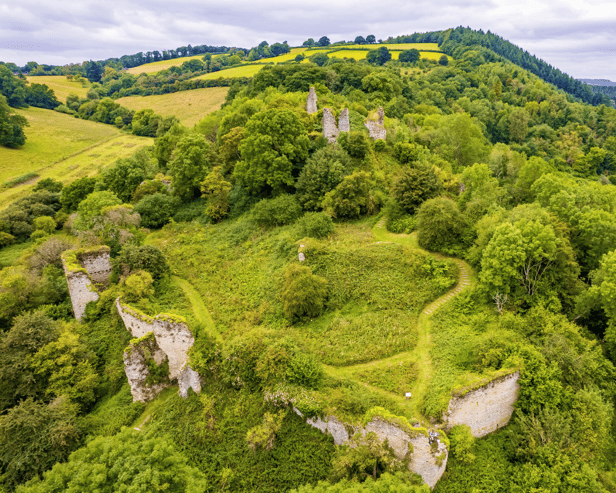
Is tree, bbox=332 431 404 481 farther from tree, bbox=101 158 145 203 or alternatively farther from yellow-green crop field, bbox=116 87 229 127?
yellow-green crop field, bbox=116 87 229 127

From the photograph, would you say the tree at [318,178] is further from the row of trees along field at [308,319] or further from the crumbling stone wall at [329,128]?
the crumbling stone wall at [329,128]

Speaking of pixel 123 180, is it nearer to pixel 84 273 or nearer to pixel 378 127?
pixel 84 273

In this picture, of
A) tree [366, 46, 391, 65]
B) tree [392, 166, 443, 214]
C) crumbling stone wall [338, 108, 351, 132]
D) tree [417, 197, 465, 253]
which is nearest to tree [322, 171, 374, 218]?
tree [392, 166, 443, 214]

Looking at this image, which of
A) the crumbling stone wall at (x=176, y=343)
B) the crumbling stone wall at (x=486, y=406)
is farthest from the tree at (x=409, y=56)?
the crumbling stone wall at (x=486, y=406)

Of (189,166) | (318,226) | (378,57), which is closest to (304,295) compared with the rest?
(318,226)

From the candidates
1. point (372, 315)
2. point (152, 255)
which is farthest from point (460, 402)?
point (152, 255)

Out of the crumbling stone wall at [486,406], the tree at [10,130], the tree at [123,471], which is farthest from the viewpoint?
the tree at [10,130]
